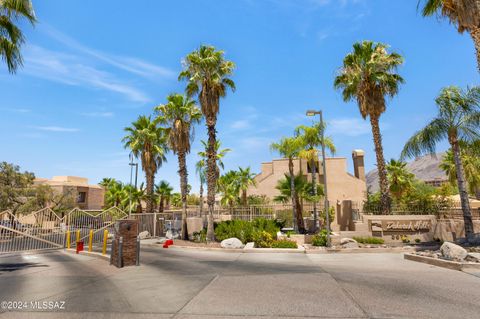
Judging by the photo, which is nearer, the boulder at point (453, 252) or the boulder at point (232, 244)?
the boulder at point (453, 252)

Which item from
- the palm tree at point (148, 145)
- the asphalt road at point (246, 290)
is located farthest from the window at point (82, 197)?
the asphalt road at point (246, 290)

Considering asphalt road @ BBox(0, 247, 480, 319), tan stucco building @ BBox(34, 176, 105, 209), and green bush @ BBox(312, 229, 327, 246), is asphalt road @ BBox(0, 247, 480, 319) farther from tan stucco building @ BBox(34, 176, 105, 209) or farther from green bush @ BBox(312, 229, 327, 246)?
tan stucco building @ BBox(34, 176, 105, 209)

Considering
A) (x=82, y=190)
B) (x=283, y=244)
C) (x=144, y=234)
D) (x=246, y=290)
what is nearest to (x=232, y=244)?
(x=283, y=244)

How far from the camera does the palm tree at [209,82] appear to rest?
72.4ft

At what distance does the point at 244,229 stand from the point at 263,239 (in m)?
2.21

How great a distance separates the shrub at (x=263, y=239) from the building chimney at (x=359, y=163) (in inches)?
1268

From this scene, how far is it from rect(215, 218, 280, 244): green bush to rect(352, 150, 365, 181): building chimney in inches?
1162

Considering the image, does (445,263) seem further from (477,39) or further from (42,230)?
(42,230)

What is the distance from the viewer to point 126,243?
39.6ft

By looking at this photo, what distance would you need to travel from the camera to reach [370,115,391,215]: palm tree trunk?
20.9 metres

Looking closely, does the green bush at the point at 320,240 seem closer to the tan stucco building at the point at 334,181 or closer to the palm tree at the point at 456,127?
the palm tree at the point at 456,127

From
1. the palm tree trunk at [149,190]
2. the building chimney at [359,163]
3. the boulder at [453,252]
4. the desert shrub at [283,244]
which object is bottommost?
the desert shrub at [283,244]

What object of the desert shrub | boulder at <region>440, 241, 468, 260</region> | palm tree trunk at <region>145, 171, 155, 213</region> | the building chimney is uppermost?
the building chimney

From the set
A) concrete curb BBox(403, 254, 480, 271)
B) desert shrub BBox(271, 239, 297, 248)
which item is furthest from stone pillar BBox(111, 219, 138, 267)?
concrete curb BBox(403, 254, 480, 271)
